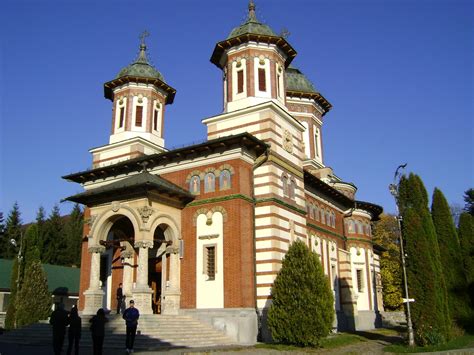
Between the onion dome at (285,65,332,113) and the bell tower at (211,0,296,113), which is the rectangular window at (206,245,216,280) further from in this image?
the onion dome at (285,65,332,113)

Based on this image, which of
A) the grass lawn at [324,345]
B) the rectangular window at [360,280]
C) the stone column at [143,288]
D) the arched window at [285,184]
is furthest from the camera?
the rectangular window at [360,280]

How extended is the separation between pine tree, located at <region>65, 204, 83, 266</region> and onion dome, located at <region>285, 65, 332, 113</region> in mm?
39171

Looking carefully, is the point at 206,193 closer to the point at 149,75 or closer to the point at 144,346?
the point at 144,346

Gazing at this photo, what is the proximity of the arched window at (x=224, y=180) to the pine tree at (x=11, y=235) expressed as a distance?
144 feet

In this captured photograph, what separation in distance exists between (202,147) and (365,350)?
38.1ft

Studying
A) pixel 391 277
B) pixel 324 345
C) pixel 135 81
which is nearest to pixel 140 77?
pixel 135 81

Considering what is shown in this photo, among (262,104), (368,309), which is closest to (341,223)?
(368,309)

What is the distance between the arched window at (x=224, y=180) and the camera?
22141 millimetres

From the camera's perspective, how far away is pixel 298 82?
1475 inches

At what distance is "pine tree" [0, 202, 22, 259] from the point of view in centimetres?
6000

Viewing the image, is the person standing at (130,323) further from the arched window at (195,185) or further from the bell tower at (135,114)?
the bell tower at (135,114)

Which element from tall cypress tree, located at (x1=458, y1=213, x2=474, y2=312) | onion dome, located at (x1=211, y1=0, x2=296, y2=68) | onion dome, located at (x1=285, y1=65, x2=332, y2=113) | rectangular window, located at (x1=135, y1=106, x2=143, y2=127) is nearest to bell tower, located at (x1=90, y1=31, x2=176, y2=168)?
rectangular window, located at (x1=135, y1=106, x2=143, y2=127)

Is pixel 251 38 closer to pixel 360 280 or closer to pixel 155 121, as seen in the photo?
pixel 155 121

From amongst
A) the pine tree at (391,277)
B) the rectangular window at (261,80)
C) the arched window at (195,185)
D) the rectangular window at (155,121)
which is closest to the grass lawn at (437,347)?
the arched window at (195,185)
